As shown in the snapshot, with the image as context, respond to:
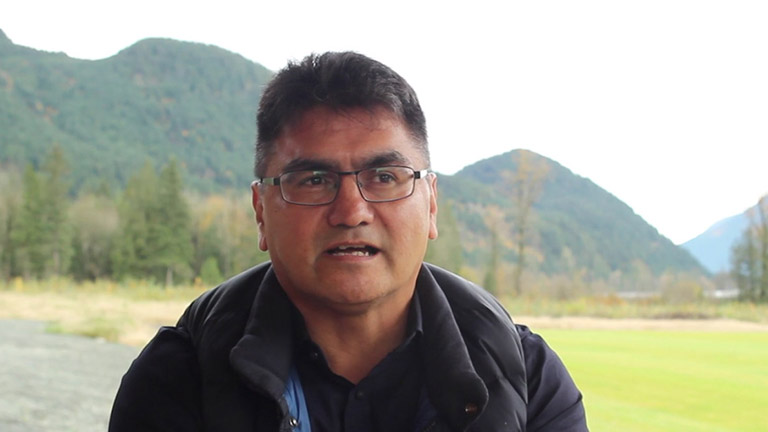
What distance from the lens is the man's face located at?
101 cm

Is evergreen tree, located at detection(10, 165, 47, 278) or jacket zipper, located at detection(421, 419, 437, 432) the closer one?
jacket zipper, located at detection(421, 419, 437, 432)

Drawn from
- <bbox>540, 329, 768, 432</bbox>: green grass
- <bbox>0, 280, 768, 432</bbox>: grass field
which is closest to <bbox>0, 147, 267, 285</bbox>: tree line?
<bbox>0, 280, 768, 432</bbox>: grass field

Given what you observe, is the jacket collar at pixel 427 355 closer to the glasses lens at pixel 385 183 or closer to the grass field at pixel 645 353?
the glasses lens at pixel 385 183

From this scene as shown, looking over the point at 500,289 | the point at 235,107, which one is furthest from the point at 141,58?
the point at 500,289

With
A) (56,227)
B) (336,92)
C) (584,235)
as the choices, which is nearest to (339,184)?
(336,92)

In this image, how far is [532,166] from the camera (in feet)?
39.7

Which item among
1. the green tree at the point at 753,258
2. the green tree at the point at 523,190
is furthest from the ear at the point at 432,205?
the green tree at the point at 523,190

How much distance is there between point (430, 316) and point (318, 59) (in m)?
0.42

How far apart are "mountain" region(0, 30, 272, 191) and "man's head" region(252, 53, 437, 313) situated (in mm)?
45996

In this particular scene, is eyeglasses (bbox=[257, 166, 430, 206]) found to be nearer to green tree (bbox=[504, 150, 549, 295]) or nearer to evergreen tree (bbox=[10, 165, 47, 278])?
green tree (bbox=[504, 150, 549, 295])

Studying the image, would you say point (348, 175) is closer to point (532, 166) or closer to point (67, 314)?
point (532, 166)

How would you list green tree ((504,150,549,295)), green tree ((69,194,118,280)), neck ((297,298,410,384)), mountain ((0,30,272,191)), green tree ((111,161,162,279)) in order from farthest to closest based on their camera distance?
mountain ((0,30,272,191))
green tree ((69,194,118,280))
green tree ((111,161,162,279))
green tree ((504,150,549,295))
neck ((297,298,410,384))

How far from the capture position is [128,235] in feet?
74.7

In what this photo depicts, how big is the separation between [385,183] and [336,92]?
15 cm
